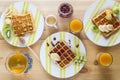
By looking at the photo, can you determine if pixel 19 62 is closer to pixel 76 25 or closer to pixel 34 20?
pixel 34 20

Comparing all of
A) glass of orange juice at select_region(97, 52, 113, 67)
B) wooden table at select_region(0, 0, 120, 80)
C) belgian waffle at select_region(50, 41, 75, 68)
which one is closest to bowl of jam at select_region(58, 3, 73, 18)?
wooden table at select_region(0, 0, 120, 80)

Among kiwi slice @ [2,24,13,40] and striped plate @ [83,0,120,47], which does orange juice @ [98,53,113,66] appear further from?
kiwi slice @ [2,24,13,40]

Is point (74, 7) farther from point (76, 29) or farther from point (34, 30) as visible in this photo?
point (34, 30)

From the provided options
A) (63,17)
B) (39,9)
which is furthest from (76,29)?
(39,9)

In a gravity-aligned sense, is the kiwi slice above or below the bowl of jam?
below

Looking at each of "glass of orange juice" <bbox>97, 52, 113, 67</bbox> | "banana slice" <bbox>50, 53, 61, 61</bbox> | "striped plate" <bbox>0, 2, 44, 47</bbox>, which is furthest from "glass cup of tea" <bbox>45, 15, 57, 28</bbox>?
"glass of orange juice" <bbox>97, 52, 113, 67</bbox>

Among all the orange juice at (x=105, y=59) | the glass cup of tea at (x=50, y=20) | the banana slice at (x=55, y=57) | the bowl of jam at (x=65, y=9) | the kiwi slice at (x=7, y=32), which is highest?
the bowl of jam at (x=65, y=9)

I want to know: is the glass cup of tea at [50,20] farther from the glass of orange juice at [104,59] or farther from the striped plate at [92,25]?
the glass of orange juice at [104,59]

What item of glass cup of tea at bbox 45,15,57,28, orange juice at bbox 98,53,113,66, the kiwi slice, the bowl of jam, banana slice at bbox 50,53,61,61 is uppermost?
the bowl of jam

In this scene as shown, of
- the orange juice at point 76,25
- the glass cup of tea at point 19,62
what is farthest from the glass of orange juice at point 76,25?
the glass cup of tea at point 19,62
